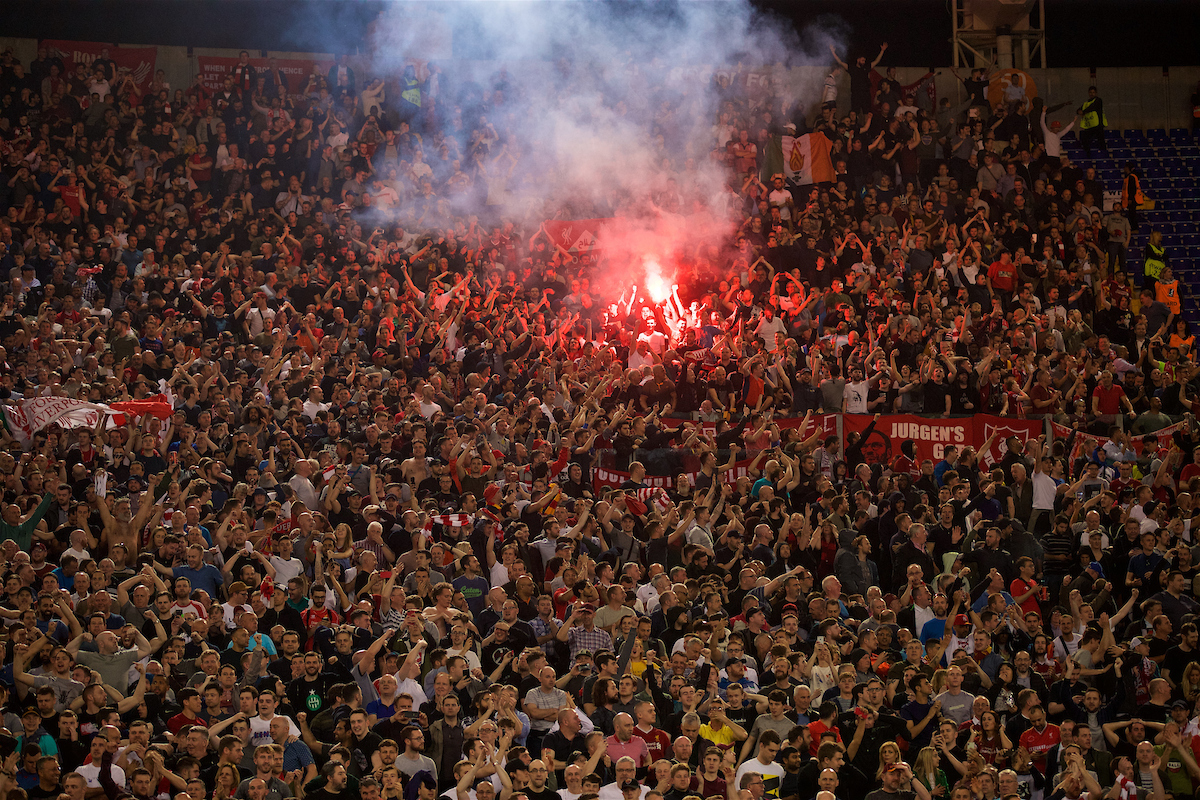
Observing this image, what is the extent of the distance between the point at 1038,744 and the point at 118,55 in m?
18.2

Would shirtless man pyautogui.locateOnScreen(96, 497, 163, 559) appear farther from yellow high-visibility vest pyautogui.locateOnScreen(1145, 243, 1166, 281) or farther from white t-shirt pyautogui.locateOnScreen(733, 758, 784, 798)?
yellow high-visibility vest pyautogui.locateOnScreen(1145, 243, 1166, 281)

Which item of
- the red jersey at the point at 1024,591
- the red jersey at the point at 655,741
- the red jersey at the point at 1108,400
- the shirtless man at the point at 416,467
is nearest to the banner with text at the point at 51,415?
the shirtless man at the point at 416,467

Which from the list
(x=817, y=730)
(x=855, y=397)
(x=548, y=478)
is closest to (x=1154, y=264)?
(x=855, y=397)

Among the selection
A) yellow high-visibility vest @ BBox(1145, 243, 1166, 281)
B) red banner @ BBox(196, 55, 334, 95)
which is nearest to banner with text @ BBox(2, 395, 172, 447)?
red banner @ BBox(196, 55, 334, 95)

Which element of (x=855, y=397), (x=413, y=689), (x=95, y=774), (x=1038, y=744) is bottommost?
(x=95, y=774)

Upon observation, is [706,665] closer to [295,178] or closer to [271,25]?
[295,178]

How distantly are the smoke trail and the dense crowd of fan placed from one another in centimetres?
31

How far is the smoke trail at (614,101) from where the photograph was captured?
802 inches

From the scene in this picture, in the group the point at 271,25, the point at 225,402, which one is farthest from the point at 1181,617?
the point at 271,25

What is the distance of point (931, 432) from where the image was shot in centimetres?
1443

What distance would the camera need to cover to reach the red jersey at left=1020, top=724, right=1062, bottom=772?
9930 millimetres

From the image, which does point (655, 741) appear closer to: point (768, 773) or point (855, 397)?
point (768, 773)

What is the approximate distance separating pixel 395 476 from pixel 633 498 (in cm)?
221

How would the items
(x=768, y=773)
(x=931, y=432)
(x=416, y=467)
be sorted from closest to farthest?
(x=768, y=773)
(x=416, y=467)
(x=931, y=432)
